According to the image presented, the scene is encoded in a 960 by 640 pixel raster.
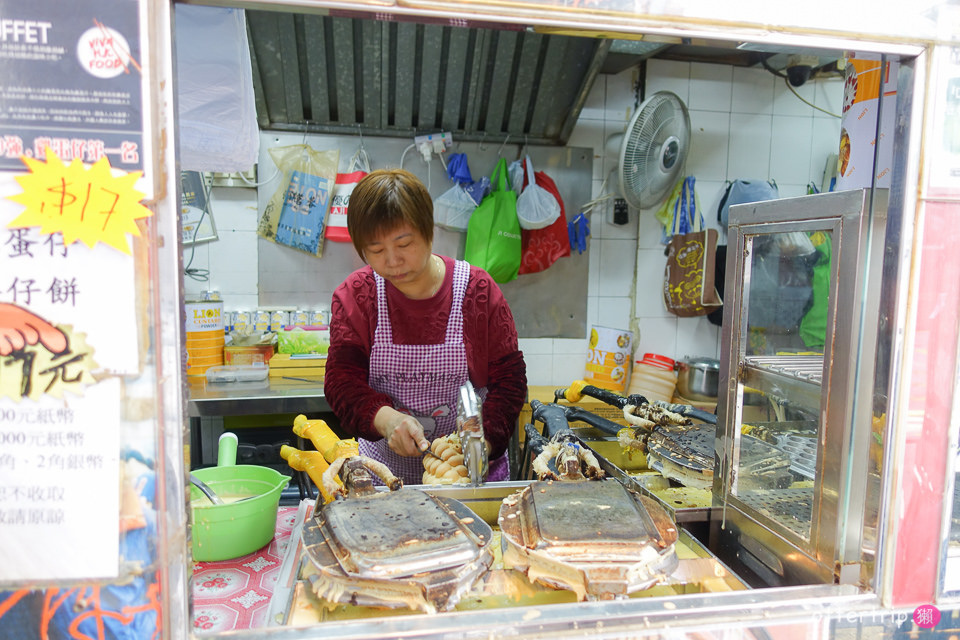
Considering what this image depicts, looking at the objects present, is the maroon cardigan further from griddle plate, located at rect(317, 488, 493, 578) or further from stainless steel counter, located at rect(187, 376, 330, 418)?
stainless steel counter, located at rect(187, 376, 330, 418)

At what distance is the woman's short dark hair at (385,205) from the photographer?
6.15 ft

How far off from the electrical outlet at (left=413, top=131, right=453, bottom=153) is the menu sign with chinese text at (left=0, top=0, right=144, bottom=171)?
3.66m

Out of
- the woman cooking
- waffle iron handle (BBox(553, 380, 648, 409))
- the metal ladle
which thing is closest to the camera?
the metal ladle

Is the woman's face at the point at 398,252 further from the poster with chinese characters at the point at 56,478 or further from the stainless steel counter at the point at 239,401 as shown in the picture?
the stainless steel counter at the point at 239,401

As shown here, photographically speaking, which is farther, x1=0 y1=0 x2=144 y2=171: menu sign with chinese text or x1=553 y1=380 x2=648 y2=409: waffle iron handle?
x1=553 y1=380 x2=648 y2=409: waffle iron handle

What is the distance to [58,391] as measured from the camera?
0.69 m

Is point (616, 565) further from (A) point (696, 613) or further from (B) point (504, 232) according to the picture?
(B) point (504, 232)

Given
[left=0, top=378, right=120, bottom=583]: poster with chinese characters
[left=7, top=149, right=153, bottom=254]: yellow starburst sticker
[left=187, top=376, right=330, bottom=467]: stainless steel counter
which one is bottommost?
[left=187, top=376, right=330, bottom=467]: stainless steel counter

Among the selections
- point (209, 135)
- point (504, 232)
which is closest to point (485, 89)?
point (504, 232)

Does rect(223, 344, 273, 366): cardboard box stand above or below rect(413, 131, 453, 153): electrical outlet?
below

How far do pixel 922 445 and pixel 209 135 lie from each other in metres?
1.46

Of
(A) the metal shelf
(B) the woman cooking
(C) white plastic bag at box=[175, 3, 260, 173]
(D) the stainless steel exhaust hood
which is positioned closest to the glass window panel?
(A) the metal shelf

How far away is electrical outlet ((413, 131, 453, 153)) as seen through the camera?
4.20 metres

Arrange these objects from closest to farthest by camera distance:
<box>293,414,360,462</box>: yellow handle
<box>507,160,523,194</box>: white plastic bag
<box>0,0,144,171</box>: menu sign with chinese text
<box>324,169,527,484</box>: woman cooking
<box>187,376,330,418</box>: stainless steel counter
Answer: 1. <box>0,0,144,171</box>: menu sign with chinese text
2. <box>293,414,360,462</box>: yellow handle
3. <box>324,169,527,484</box>: woman cooking
4. <box>187,376,330,418</box>: stainless steel counter
5. <box>507,160,523,194</box>: white plastic bag
